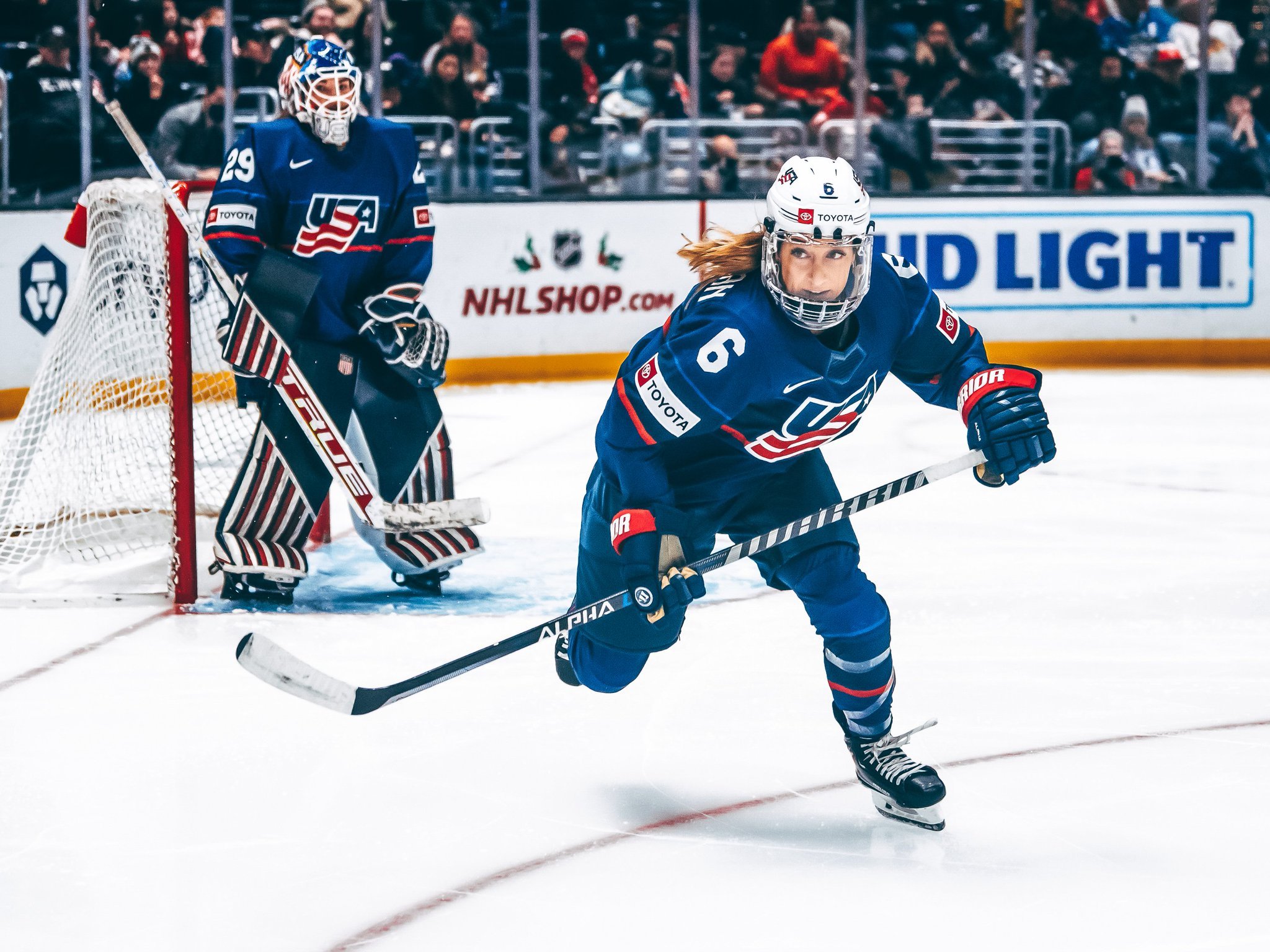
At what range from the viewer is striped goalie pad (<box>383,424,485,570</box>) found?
376 centimetres

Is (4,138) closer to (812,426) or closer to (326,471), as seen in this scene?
(326,471)

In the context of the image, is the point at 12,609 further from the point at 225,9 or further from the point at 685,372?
the point at 225,9

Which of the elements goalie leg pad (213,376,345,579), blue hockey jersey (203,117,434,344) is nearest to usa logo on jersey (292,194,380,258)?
blue hockey jersey (203,117,434,344)

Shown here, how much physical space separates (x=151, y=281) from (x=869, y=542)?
73.5 inches

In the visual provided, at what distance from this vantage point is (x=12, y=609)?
12.0ft

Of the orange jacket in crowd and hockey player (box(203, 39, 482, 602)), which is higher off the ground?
the orange jacket in crowd

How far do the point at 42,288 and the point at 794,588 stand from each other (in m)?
4.84

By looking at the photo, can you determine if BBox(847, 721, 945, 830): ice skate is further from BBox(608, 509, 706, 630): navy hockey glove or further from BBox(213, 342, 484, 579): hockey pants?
BBox(213, 342, 484, 579): hockey pants

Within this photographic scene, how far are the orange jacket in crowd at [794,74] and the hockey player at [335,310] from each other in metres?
5.08

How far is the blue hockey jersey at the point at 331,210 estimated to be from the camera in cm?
358

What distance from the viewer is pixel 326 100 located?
11.8 ft

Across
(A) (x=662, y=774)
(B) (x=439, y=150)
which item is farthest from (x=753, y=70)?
(A) (x=662, y=774)

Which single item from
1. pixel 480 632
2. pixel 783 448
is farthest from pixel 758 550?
pixel 480 632

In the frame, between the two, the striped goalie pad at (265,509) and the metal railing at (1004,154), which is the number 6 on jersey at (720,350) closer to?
the striped goalie pad at (265,509)
